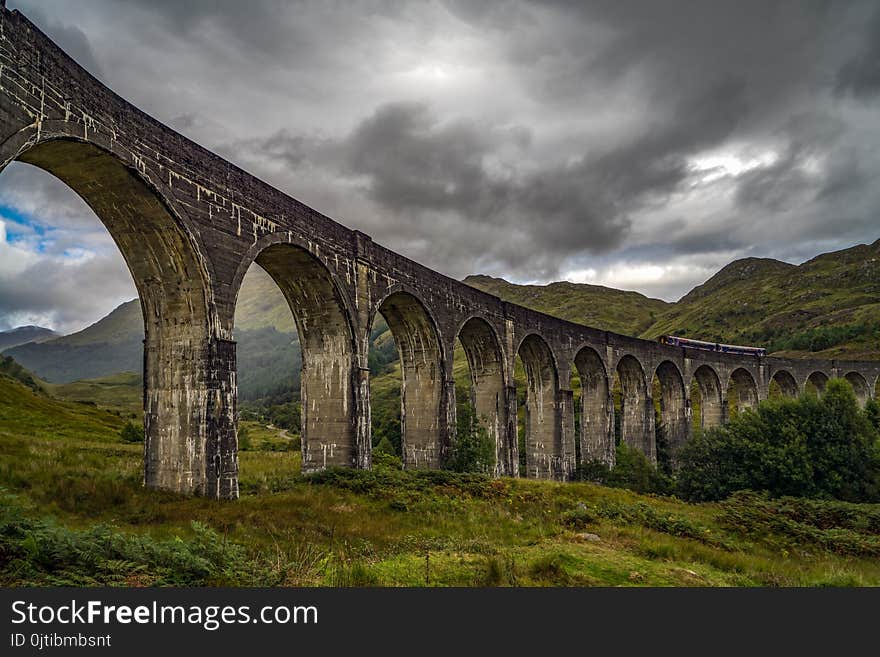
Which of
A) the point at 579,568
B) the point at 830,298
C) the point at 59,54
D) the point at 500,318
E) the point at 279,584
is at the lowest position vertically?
the point at 579,568

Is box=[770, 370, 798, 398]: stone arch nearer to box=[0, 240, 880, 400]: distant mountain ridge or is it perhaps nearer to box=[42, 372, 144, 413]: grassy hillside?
box=[0, 240, 880, 400]: distant mountain ridge

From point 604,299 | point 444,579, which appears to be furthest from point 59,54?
point 604,299

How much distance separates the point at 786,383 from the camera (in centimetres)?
5534

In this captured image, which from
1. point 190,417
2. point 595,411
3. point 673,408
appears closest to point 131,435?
point 190,417

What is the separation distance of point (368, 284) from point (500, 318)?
32.6ft

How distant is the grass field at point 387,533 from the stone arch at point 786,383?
3662 centimetres

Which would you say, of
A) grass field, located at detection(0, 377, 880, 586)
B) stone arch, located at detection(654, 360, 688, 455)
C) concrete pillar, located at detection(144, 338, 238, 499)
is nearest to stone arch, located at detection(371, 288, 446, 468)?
grass field, located at detection(0, 377, 880, 586)

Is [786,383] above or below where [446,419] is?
above

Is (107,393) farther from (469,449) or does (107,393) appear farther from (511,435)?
(469,449)

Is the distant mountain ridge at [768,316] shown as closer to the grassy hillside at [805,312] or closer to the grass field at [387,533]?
the grassy hillside at [805,312]

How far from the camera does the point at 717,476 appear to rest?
2844cm

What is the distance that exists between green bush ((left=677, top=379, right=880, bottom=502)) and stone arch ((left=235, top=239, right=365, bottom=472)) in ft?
61.5

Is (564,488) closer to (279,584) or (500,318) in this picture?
(500,318)

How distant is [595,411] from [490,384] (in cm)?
1047
